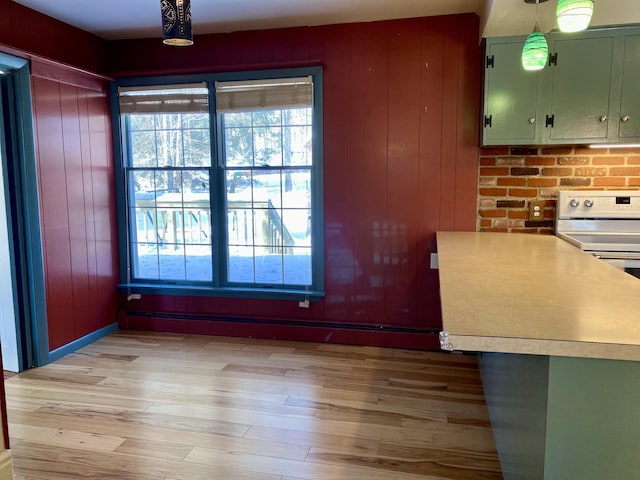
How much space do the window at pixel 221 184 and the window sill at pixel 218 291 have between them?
1 cm

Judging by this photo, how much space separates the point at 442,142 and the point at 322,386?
198cm

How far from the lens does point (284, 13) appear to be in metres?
3.38

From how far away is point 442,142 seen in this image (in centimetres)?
351

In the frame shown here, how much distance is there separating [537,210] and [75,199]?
11.6ft

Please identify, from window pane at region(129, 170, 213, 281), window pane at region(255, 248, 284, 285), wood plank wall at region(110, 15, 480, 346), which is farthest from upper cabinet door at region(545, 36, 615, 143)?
window pane at region(129, 170, 213, 281)

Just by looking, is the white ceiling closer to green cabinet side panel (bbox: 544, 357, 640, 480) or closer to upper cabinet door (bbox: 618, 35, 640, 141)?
upper cabinet door (bbox: 618, 35, 640, 141)

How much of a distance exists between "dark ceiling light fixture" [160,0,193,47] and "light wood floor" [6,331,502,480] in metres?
1.94

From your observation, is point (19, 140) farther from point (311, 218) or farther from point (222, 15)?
point (311, 218)

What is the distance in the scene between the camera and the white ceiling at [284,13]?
2.83 metres

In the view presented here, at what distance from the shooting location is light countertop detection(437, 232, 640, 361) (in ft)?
3.92

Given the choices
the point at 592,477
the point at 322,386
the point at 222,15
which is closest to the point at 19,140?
the point at 222,15

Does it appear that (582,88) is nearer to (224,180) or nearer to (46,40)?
(224,180)

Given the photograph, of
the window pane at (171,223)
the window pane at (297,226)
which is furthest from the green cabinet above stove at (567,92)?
the window pane at (171,223)

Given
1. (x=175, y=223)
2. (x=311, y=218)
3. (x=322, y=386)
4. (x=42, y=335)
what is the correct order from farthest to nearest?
(x=175, y=223) < (x=311, y=218) < (x=42, y=335) < (x=322, y=386)
